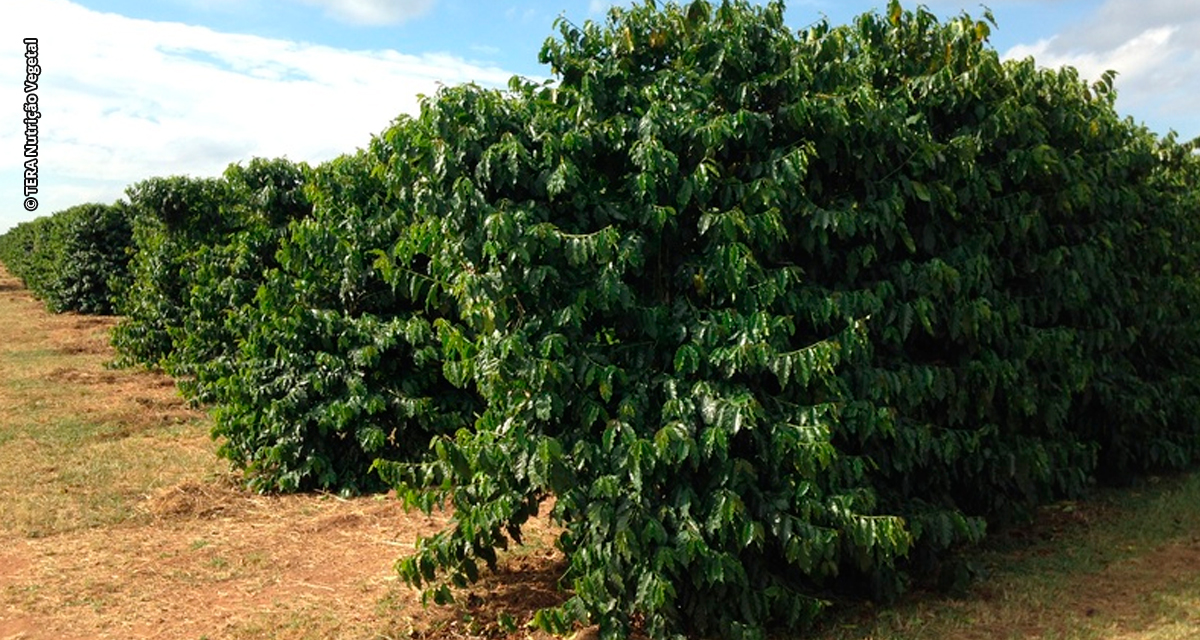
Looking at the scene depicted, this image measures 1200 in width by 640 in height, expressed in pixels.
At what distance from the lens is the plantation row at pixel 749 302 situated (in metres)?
4.35

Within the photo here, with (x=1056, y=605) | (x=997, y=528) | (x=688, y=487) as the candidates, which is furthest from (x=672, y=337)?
(x=997, y=528)

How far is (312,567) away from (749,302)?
318 cm

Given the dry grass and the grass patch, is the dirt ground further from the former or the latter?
the grass patch

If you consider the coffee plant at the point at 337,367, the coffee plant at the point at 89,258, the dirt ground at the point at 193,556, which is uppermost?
the coffee plant at the point at 89,258

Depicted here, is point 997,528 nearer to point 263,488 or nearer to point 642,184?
point 642,184

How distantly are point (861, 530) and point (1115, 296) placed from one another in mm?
3589

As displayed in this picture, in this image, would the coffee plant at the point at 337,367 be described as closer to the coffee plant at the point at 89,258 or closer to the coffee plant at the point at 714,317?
the coffee plant at the point at 714,317

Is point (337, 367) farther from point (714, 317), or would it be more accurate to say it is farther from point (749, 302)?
point (749, 302)

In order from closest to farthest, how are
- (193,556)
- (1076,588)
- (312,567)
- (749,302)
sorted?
(749,302) < (1076,588) < (312,567) < (193,556)

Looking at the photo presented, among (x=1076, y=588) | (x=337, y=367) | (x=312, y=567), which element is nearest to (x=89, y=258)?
(x=337, y=367)

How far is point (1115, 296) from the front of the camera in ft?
22.5

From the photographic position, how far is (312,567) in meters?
6.00

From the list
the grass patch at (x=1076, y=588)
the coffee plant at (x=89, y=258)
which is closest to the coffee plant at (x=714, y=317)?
the grass patch at (x=1076, y=588)

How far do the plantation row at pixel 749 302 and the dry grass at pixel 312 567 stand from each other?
0.29 m
